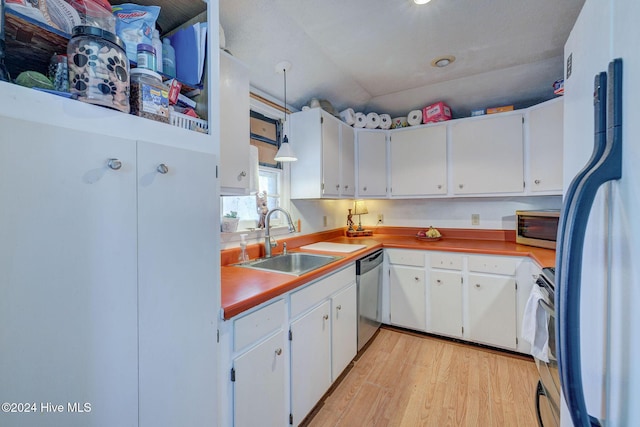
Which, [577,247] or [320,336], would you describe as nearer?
[577,247]

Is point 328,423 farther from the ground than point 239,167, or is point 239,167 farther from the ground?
point 239,167

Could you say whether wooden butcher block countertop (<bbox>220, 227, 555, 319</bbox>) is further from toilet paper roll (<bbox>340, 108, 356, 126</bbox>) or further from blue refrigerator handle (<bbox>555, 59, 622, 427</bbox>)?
toilet paper roll (<bbox>340, 108, 356, 126</bbox>)

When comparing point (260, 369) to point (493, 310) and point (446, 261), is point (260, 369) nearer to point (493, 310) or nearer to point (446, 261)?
point (446, 261)

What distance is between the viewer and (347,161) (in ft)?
9.01

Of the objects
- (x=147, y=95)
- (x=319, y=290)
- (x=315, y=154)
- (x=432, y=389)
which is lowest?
(x=432, y=389)

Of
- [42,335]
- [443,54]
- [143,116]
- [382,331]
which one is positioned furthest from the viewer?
[382,331]

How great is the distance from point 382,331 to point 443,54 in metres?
2.52

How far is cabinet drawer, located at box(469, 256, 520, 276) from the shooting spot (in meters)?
2.15

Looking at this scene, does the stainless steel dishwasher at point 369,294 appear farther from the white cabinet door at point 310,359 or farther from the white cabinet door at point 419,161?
the white cabinet door at point 419,161

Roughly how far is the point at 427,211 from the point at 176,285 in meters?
2.89

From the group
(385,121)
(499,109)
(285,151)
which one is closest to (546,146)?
(499,109)

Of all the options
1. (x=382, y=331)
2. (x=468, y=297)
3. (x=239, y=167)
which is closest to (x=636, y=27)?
(x=239, y=167)

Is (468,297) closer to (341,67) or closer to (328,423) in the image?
(328,423)

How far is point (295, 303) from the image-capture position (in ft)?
4.63
